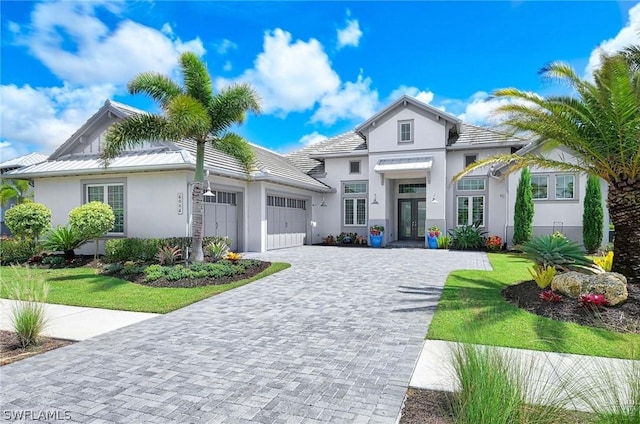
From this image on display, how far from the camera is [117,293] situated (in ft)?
31.2

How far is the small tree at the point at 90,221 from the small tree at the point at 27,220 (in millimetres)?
1842

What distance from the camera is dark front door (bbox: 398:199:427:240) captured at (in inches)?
952

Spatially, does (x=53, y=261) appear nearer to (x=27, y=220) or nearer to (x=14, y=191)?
(x=27, y=220)

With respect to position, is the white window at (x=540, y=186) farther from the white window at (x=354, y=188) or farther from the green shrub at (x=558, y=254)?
the green shrub at (x=558, y=254)

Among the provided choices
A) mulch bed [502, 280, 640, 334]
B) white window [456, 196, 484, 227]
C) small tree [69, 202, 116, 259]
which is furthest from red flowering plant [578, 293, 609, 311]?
white window [456, 196, 484, 227]

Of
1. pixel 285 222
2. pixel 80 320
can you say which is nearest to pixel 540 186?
pixel 285 222

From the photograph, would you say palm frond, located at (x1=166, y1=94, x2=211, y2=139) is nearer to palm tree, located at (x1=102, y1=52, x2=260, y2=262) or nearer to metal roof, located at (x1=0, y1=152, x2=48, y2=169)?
palm tree, located at (x1=102, y1=52, x2=260, y2=262)

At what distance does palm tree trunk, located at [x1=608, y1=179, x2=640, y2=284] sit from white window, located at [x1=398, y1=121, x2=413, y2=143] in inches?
559

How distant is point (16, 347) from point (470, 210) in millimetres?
20877

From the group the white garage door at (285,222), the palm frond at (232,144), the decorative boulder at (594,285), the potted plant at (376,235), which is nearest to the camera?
the decorative boulder at (594,285)

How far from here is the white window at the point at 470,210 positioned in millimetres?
21625

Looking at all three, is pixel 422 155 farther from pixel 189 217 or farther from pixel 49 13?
pixel 49 13

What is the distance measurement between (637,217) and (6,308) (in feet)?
44.5

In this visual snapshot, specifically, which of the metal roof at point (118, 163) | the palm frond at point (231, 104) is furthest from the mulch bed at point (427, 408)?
the metal roof at point (118, 163)
